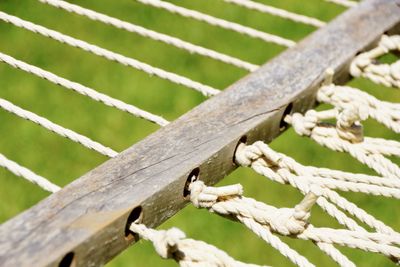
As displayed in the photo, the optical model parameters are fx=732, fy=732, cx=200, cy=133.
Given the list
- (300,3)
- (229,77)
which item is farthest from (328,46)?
(300,3)

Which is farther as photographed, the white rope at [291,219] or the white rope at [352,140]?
the white rope at [352,140]

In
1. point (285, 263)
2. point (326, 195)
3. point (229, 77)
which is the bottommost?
point (285, 263)

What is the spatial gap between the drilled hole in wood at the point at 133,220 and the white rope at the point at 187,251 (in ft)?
0.13

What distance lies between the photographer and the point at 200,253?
2.54 feet

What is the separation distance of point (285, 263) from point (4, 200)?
861 millimetres

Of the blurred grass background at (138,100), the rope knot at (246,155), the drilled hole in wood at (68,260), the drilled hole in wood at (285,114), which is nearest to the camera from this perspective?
the drilled hole in wood at (68,260)

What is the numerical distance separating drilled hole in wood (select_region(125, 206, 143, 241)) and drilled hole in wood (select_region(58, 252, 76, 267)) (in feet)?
0.27

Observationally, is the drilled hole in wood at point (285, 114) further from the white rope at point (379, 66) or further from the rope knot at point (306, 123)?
the white rope at point (379, 66)

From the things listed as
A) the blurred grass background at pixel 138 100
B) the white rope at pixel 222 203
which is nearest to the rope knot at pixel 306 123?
the white rope at pixel 222 203

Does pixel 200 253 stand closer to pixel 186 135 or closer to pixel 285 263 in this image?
pixel 186 135

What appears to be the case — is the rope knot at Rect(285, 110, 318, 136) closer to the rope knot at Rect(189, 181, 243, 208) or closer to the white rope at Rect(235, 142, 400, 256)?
the white rope at Rect(235, 142, 400, 256)

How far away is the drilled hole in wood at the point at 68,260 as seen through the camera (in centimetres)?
74

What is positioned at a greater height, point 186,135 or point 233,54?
point 186,135

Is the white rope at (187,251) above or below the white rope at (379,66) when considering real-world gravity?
above
